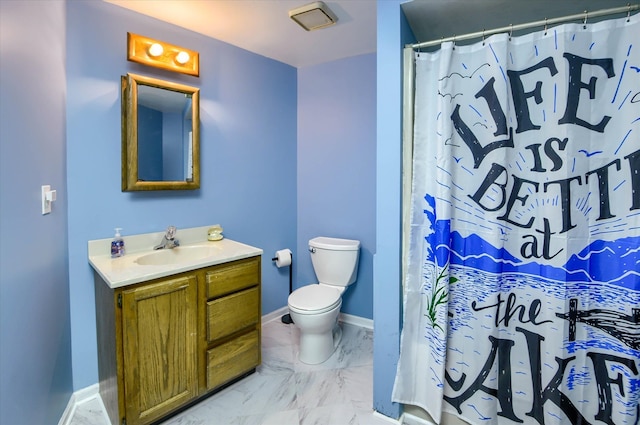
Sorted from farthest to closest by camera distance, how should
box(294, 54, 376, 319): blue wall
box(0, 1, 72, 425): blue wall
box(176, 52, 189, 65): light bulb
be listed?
box(294, 54, 376, 319): blue wall
box(176, 52, 189, 65): light bulb
box(0, 1, 72, 425): blue wall

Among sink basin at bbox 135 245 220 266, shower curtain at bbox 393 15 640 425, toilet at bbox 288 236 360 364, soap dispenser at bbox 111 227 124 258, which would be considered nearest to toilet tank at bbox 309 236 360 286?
toilet at bbox 288 236 360 364

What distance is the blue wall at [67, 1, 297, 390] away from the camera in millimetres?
1755

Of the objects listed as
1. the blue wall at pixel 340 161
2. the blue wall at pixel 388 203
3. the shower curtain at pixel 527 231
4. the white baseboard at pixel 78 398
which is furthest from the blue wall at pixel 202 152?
the shower curtain at pixel 527 231

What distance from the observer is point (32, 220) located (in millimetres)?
1229

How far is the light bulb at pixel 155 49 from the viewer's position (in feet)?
6.21

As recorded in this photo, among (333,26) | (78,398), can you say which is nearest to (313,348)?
(78,398)

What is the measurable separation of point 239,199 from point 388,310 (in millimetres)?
1496

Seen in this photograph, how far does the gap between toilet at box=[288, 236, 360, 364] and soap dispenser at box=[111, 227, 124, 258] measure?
1.10 meters

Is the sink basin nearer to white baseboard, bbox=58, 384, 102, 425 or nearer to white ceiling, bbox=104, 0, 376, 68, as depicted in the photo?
white baseboard, bbox=58, 384, 102, 425

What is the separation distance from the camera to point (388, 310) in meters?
1.66

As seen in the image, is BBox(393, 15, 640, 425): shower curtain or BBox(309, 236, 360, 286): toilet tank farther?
BBox(309, 236, 360, 286): toilet tank

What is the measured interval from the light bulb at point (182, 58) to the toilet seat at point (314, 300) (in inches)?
68.0

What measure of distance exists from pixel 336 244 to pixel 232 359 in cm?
116

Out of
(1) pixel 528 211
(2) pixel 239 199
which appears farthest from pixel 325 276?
(1) pixel 528 211
